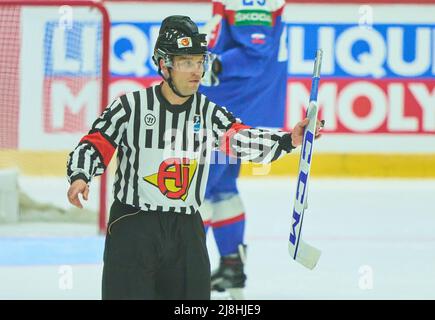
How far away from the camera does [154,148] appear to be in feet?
10.8

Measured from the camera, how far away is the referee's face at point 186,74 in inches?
129

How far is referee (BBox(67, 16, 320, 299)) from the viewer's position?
3246mm

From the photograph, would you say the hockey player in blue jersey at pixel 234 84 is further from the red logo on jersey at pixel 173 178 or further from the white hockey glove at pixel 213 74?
the red logo on jersey at pixel 173 178

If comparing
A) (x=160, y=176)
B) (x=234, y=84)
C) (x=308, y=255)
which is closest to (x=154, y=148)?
(x=160, y=176)

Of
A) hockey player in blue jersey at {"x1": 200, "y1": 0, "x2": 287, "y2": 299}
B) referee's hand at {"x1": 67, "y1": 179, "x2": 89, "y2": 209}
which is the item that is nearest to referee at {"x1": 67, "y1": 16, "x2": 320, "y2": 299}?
referee's hand at {"x1": 67, "y1": 179, "x2": 89, "y2": 209}

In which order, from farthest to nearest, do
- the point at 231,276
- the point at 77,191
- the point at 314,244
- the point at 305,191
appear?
the point at 314,244
the point at 231,276
the point at 305,191
the point at 77,191

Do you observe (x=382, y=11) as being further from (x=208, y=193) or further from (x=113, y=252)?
(x=113, y=252)

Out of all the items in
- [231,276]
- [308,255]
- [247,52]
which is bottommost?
[231,276]

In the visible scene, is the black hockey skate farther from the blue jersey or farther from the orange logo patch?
the orange logo patch

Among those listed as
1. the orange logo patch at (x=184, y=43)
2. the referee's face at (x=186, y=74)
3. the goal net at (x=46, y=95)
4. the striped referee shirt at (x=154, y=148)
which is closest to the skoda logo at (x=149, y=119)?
the striped referee shirt at (x=154, y=148)

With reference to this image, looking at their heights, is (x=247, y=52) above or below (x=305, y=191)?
above

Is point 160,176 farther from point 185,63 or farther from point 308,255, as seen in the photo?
point 308,255

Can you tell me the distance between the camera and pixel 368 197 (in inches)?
278

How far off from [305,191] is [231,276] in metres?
1.53
